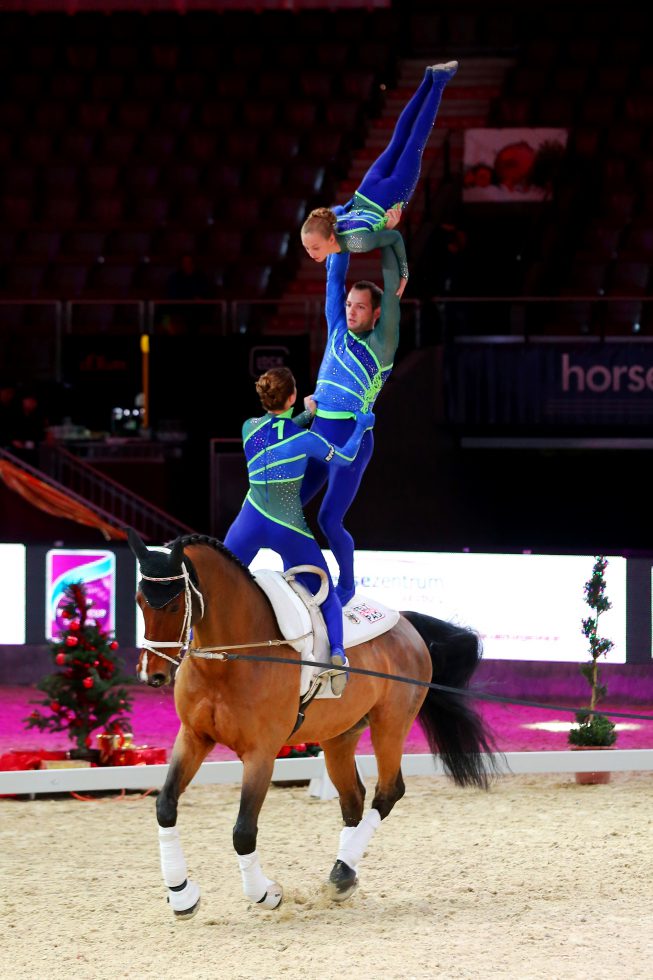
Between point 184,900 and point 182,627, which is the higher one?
point 182,627

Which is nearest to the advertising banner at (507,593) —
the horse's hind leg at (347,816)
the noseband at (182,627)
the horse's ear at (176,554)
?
the horse's hind leg at (347,816)

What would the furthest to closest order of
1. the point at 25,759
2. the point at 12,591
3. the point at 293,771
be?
the point at 12,591, the point at 25,759, the point at 293,771

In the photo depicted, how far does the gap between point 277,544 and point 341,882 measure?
5.02 feet

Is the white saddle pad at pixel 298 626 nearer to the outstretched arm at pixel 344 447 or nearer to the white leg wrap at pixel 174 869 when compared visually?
the outstretched arm at pixel 344 447

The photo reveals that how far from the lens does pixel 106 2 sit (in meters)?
17.9

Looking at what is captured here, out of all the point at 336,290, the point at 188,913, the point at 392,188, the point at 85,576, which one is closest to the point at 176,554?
the point at 188,913

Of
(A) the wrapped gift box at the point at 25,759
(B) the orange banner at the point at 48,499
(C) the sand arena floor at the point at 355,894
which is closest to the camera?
(C) the sand arena floor at the point at 355,894

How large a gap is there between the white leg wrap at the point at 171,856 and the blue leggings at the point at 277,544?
1064mm

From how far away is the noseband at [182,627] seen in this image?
536 centimetres

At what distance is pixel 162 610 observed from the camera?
17.7 feet

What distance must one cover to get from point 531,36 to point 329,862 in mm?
14526

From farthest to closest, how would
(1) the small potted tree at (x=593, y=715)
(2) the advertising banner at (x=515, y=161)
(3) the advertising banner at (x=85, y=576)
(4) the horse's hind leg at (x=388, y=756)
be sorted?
(2) the advertising banner at (x=515, y=161)
(3) the advertising banner at (x=85, y=576)
(1) the small potted tree at (x=593, y=715)
(4) the horse's hind leg at (x=388, y=756)

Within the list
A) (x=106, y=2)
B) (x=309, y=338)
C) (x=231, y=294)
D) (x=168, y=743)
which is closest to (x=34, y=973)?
(x=168, y=743)

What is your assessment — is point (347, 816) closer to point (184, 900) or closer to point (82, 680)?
point (184, 900)
